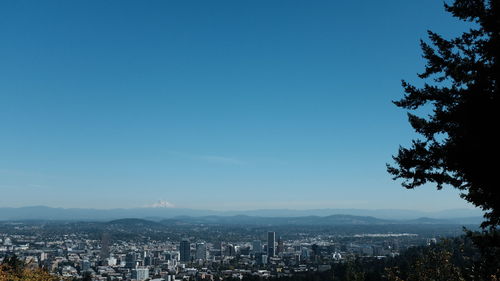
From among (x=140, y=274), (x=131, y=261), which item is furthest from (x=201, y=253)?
(x=140, y=274)

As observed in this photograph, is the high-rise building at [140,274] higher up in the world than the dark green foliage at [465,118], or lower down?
lower down

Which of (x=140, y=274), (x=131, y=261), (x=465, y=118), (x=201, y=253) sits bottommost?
(x=201, y=253)

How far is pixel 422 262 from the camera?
36.4 feet

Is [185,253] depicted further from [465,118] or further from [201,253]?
[465,118]

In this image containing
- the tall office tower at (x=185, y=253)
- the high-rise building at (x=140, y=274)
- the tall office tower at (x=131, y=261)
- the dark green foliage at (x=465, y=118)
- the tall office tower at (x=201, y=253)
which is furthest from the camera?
the tall office tower at (x=201, y=253)

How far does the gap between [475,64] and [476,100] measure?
5.57 ft

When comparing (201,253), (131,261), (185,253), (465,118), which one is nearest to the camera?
(465,118)

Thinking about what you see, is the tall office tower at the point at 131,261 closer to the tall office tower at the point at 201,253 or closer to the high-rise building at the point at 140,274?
the high-rise building at the point at 140,274

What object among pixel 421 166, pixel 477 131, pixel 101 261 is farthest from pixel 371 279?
pixel 101 261

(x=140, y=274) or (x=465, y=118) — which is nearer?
A: (x=465, y=118)

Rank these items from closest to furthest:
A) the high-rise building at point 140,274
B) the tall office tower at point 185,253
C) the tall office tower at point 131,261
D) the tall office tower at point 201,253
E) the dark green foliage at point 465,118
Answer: the dark green foliage at point 465,118, the high-rise building at point 140,274, the tall office tower at point 131,261, the tall office tower at point 185,253, the tall office tower at point 201,253

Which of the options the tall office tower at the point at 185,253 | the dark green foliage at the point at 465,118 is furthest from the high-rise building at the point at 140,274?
the dark green foliage at the point at 465,118

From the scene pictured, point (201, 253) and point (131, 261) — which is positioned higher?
point (131, 261)

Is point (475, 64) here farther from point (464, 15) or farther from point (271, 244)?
point (271, 244)
